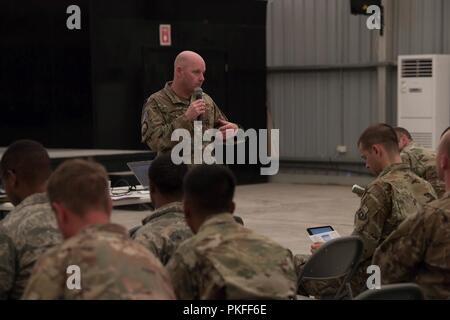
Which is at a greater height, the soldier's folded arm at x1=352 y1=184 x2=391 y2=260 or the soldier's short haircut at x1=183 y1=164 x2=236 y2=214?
the soldier's short haircut at x1=183 y1=164 x2=236 y2=214

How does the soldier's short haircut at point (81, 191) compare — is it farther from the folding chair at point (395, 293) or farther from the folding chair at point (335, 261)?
the folding chair at point (335, 261)

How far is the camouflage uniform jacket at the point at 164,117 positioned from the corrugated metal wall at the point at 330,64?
9797mm

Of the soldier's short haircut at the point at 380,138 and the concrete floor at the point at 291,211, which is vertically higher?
the soldier's short haircut at the point at 380,138

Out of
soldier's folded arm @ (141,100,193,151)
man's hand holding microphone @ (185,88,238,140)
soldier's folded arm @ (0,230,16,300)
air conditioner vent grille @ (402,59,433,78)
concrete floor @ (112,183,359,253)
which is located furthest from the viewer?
air conditioner vent grille @ (402,59,433,78)

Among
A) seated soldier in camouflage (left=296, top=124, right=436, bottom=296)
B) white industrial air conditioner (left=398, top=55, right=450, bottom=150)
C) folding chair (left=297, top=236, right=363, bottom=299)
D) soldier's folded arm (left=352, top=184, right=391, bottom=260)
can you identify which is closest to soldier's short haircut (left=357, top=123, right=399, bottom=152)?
seated soldier in camouflage (left=296, top=124, right=436, bottom=296)

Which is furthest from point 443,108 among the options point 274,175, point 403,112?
point 274,175

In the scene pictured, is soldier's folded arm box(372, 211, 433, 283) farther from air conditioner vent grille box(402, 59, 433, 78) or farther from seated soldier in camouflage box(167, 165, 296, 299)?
air conditioner vent grille box(402, 59, 433, 78)

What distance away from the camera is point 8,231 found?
390cm

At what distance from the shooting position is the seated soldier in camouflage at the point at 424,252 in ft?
13.0

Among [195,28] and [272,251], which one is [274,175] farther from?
[272,251]

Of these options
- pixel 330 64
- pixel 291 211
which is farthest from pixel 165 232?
pixel 330 64

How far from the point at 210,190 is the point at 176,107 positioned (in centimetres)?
315

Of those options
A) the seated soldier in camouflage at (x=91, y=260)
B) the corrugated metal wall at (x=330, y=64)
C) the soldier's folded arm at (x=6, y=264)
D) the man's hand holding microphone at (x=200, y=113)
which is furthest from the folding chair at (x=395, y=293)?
the corrugated metal wall at (x=330, y=64)

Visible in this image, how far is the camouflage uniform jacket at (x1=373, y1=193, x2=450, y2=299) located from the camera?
13.0 ft
